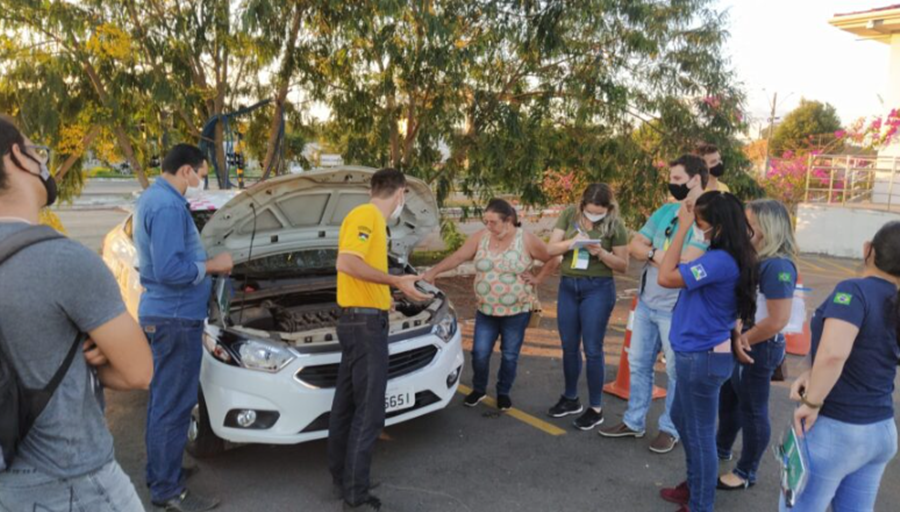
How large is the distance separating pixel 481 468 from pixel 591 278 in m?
1.59

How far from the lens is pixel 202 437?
3.97 metres

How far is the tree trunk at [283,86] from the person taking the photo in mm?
7344

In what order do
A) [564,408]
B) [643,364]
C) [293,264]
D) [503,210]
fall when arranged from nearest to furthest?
[643,364] < [503,210] < [564,408] < [293,264]

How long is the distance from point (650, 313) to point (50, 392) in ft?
12.1

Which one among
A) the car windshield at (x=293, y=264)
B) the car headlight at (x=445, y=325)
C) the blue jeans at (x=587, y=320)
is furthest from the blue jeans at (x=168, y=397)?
the blue jeans at (x=587, y=320)

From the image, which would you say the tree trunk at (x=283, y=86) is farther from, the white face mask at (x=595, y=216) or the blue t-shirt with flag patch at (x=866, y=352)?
the blue t-shirt with flag patch at (x=866, y=352)

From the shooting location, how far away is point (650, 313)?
4.36 m

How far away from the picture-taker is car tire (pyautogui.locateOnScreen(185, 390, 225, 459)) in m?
3.92

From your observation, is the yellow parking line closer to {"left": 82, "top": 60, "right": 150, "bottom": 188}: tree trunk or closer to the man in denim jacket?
the man in denim jacket

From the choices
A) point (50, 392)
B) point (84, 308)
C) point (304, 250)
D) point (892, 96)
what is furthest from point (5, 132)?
point (892, 96)

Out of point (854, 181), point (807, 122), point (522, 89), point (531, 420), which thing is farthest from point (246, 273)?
point (807, 122)

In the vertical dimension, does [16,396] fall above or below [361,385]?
above

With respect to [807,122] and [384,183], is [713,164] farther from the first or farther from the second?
[807,122]

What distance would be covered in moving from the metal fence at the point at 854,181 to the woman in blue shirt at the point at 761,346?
14269 mm
